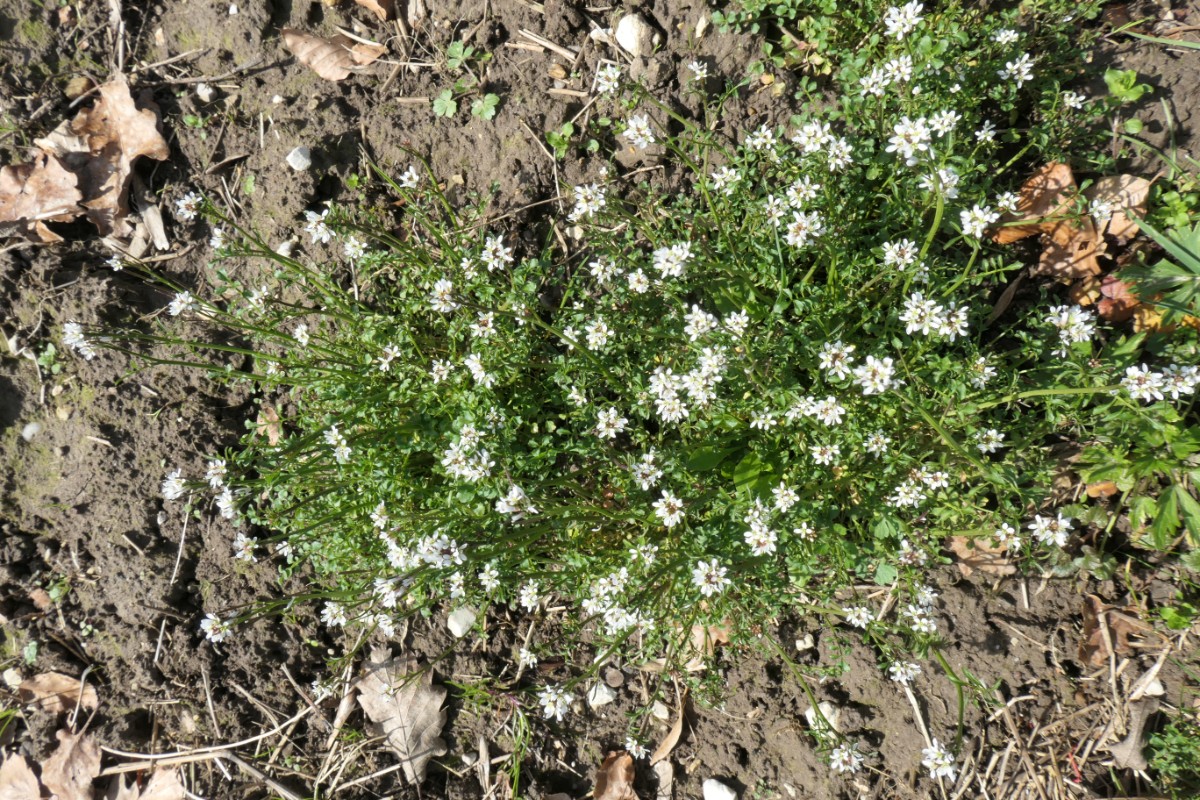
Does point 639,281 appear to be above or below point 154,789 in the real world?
above

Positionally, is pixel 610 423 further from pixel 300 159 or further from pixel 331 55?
pixel 331 55

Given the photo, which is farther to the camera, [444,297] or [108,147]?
[108,147]

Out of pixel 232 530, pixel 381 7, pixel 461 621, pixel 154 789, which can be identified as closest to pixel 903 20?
pixel 381 7

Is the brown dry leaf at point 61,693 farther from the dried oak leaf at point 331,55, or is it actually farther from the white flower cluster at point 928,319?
the white flower cluster at point 928,319

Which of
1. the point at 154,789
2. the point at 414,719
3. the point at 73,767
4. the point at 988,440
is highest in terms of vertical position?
the point at 988,440

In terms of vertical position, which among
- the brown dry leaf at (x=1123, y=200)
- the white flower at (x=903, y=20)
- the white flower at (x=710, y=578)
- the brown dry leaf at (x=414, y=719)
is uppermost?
the white flower at (x=903, y=20)

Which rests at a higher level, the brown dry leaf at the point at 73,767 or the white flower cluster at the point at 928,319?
the white flower cluster at the point at 928,319

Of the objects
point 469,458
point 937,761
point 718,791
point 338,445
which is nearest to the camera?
point 937,761

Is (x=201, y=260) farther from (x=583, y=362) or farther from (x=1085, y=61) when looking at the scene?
(x=1085, y=61)

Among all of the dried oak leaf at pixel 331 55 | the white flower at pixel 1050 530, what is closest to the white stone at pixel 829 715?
the white flower at pixel 1050 530
